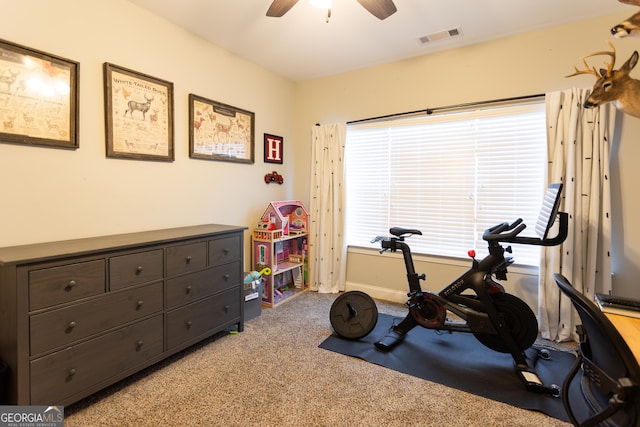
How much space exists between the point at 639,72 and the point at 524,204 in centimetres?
124

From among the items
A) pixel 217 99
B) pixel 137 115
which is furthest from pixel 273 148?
pixel 137 115

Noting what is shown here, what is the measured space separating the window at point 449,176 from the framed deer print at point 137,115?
6.54 ft

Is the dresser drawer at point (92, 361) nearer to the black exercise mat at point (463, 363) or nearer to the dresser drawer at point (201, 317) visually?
the dresser drawer at point (201, 317)

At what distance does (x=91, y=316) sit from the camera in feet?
5.66

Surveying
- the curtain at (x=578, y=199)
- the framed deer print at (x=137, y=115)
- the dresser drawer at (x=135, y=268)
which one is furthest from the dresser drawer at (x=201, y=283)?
the curtain at (x=578, y=199)

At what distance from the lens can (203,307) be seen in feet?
7.77

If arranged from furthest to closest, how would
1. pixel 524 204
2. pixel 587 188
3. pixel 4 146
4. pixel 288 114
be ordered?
pixel 288 114
pixel 524 204
pixel 587 188
pixel 4 146

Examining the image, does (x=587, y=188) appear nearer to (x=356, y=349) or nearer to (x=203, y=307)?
(x=356, y=349)

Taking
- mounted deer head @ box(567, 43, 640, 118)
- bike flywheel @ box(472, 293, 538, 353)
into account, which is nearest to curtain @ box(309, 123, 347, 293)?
bike flywheel @ box(472, 293, 538, 353)

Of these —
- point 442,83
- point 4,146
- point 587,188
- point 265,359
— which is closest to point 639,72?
point 587,188

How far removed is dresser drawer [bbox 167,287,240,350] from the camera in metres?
2.17

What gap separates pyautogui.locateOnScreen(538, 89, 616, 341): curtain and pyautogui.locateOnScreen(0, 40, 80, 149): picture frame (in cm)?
359

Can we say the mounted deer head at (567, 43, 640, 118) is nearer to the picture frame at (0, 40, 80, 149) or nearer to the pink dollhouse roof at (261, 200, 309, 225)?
the pink dollhouse roof at (261, 200, 309, 225)

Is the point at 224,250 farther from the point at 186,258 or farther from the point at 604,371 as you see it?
the point at 604,371
